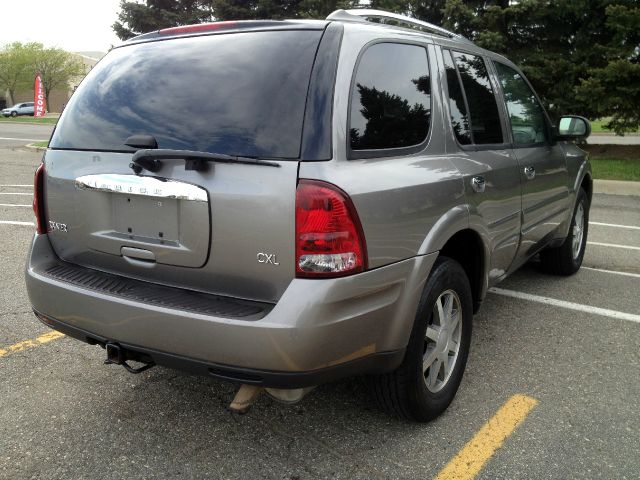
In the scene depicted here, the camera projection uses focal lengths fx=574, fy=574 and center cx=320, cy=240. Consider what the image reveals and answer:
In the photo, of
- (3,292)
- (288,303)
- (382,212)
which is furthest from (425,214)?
(3,292)

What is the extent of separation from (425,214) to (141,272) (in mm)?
1252

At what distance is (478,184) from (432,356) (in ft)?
3.05

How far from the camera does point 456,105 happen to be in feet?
10.1

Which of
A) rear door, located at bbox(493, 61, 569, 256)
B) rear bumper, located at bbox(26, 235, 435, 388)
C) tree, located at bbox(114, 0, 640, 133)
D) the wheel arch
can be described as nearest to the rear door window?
rear door, located at bbox(493, 61, 569, 256)

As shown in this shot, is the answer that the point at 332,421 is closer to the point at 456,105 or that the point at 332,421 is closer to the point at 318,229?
the point at 318,229

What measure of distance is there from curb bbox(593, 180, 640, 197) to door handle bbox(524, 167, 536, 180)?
8.78 metres

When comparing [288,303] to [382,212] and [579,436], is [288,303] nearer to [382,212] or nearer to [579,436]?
[382,212]

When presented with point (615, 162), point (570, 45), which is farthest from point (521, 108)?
point (570, 45)

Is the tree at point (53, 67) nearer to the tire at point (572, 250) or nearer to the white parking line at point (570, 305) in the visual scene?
the tire at point (572, 250)

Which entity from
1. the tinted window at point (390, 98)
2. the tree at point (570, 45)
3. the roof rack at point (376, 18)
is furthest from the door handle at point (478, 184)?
the tree at point (570, 45)

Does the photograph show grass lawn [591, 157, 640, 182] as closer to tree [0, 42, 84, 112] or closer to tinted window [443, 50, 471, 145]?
tinted window [443, 50, 471, 145]

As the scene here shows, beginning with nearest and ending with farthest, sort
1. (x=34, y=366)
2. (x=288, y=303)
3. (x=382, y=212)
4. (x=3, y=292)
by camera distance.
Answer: (x=288, y=303) → (x=382, y=212) → (x=34, y=366) → (x=3, y=292)

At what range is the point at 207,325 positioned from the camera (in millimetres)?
2105

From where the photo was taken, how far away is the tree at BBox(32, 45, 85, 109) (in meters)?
67.0
